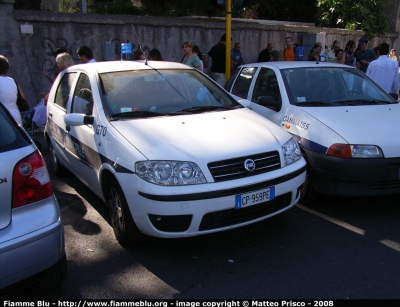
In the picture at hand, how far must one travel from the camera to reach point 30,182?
2633 mm

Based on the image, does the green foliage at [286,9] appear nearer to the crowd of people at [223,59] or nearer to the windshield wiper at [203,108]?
the crowd of people at [223,59]

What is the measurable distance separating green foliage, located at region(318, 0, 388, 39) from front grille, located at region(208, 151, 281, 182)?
15425mm

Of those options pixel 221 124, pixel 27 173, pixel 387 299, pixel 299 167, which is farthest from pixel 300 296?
pixel 27 173

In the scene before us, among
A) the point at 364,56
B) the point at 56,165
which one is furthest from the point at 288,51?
the point at 56,165

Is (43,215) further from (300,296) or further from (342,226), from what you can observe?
(342,226)

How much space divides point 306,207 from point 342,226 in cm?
61

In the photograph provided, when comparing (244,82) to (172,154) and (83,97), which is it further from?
(172,154)

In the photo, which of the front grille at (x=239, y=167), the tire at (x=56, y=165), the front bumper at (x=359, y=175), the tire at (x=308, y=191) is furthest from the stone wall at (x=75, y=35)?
the front grille at (x=239, y=167)

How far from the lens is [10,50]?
879 centimetres

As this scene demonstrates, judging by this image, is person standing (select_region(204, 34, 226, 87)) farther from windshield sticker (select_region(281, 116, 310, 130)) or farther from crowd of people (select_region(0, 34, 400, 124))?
windshield sticker (select_region(281, 116, 310, 130))

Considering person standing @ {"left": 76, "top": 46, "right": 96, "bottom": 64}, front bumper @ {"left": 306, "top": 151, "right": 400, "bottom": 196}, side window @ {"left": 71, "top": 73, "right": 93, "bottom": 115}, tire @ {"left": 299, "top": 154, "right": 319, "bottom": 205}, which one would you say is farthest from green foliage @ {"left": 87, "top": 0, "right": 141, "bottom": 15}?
front bumper @ {"left": 306, "top": 151, "right": 400, "bottom": 196}

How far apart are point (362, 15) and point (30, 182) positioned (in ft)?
56.9

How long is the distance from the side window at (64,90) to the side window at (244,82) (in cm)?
259

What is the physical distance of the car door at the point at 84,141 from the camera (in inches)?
165
